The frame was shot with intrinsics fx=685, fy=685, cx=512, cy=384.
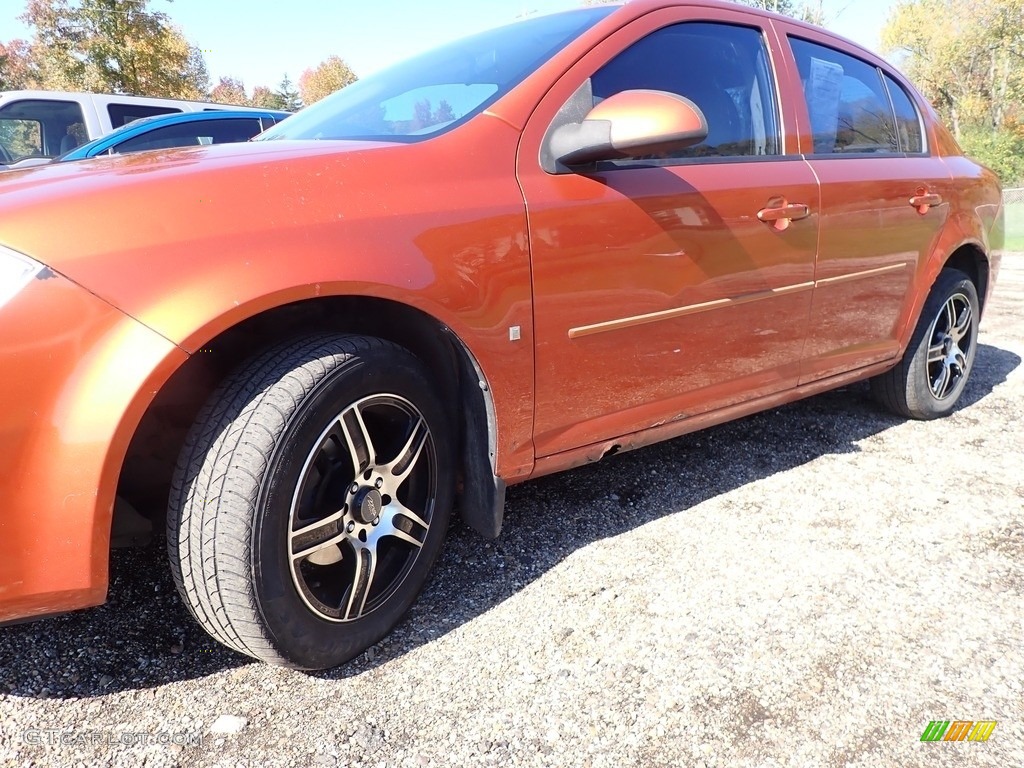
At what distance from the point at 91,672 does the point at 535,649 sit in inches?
42.8

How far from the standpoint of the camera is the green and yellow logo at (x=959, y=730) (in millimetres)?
1500

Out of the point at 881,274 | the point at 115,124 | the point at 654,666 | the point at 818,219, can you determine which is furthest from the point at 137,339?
the point at 115,124

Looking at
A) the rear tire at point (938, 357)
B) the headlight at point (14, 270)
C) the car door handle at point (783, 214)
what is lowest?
the rear tire at point (938, 357)

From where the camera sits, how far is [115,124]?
22.8 ft

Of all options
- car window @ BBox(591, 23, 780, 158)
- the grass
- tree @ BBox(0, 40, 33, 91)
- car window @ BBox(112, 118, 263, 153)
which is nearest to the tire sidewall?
car window @ BBox(591, 23, 780, 158)

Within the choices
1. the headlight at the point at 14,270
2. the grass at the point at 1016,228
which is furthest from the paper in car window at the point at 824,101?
the grass at the point at 1016,228

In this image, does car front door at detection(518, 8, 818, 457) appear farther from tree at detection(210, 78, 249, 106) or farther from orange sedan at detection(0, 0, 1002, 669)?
tree at detection(210, 78, 249, 106)

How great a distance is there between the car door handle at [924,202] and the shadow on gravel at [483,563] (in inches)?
41.6

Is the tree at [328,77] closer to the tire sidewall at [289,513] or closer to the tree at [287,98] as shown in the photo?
the tree at [287,98]

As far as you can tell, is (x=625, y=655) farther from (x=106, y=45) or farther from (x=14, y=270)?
(x=106, y=45)

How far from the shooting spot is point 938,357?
3.45 meters

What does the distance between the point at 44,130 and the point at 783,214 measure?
24.0ft

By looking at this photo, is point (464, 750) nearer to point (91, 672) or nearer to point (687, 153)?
point (91, 672)

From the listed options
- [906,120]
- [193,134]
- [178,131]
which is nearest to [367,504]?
[906,120]
